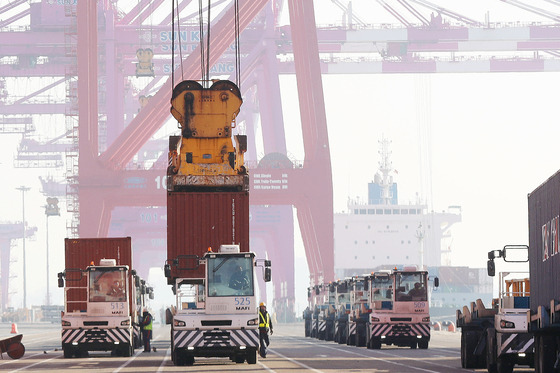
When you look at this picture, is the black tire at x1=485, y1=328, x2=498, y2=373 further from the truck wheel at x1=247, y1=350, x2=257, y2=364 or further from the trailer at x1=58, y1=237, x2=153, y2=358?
the trailer at x1=58, y1=237, x2=153, y2=358

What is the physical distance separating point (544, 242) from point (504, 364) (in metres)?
3.04

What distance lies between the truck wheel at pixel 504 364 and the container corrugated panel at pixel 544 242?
171cm

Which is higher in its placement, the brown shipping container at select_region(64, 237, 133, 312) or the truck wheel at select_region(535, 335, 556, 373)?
the brown shipping container at select_region(64, 237, 133, 312)

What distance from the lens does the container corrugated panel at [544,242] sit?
730 inches

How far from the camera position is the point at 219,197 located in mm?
31156

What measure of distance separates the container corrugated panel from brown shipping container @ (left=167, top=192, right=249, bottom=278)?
11.1m

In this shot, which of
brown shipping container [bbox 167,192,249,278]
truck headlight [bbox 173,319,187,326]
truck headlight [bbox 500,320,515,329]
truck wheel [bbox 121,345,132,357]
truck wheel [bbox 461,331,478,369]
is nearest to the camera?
truck headlight [bbox 500,320,515,329]

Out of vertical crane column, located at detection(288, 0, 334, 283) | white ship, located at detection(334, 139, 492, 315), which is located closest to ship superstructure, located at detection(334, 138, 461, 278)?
white ship, located at detection(334, 139, 492, 315)

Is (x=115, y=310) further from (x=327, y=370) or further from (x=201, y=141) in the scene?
(x=327, y=370)

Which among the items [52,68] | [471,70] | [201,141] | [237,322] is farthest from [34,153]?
[237,322]

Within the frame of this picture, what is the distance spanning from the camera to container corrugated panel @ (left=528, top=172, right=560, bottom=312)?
18.5m

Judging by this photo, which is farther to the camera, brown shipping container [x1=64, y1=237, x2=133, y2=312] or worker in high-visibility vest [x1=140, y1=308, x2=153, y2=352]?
worker in high-visibility vest [x1=140, y1=308, x2=153, y2=352]

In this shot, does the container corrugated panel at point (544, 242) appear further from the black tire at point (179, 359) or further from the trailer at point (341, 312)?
the trailer at point (341, 312)

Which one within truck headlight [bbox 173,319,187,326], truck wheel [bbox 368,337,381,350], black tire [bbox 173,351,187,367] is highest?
truck headlight [bbox 173,319,187,326]
